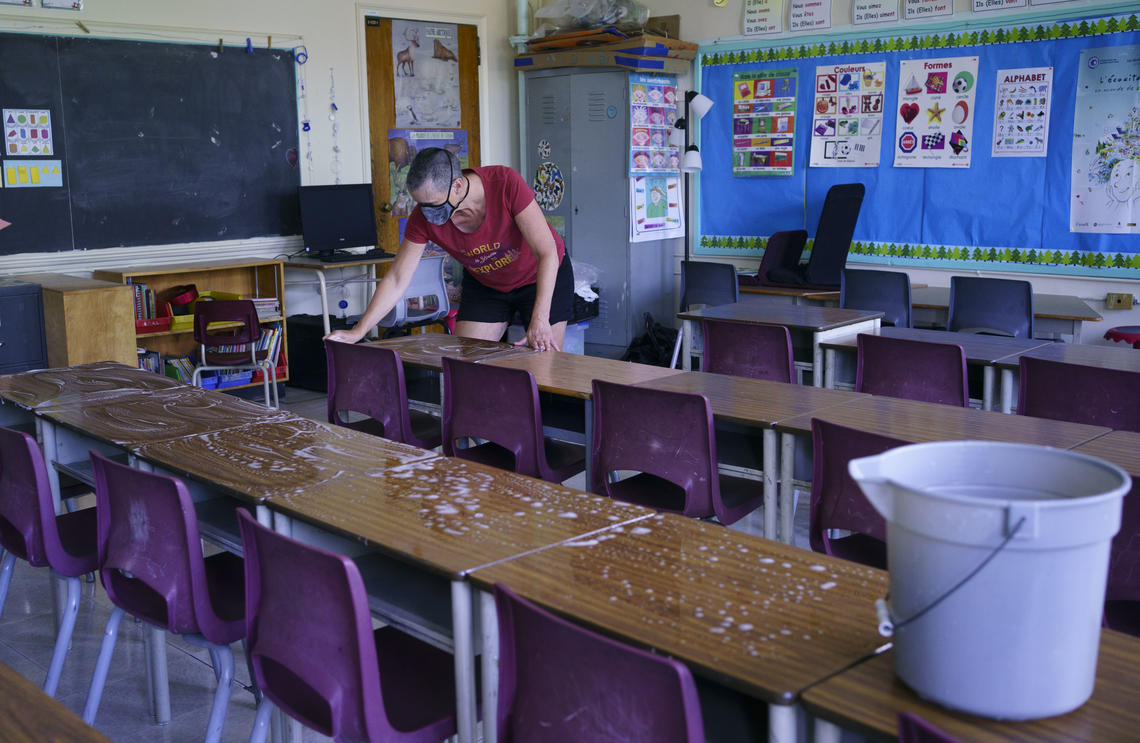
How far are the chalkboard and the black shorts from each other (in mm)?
2769

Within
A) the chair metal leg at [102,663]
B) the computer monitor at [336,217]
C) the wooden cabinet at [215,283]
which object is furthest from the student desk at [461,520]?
the computer monitor at [336,217]

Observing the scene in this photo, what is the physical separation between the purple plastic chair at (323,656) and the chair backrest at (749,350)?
2458 millimetres

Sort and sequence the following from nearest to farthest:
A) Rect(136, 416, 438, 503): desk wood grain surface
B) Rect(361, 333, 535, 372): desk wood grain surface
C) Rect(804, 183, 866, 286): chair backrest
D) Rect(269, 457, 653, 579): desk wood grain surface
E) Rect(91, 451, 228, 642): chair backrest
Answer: Rect(269, 457, 653, 579): desk wood grain surface, Rect(91, 451, 228, 642): chair backrest, Rect(136, 416, 438, 503): desk wood grain surface, Rect(361, 333, 535, 372): desk wood grain surface, Rect(804, 183, 866, 286): chair backrest

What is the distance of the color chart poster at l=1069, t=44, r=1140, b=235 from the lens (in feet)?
19.0

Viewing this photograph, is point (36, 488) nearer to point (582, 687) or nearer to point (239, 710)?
point (239, 710)

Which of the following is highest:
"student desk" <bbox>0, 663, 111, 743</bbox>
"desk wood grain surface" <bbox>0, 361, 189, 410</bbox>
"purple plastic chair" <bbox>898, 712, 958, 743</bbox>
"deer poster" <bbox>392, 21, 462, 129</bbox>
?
"deer poster" <bbox>392, 21, 462, 129</bbox>

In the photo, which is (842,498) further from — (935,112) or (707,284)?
(935,112)

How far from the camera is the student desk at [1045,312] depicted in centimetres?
525

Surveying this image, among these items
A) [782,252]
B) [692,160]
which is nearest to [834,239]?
[782,252]

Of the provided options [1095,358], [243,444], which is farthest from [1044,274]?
[243,444]

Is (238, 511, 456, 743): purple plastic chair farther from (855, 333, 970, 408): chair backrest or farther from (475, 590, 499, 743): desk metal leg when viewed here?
(855, 333, 970, 408): chair backrest

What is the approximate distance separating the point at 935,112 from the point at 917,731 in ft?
19.9

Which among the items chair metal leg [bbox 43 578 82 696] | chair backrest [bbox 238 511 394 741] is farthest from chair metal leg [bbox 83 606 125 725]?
chair backrest [bbox 238 511 394 741]

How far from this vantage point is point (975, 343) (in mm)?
4082
